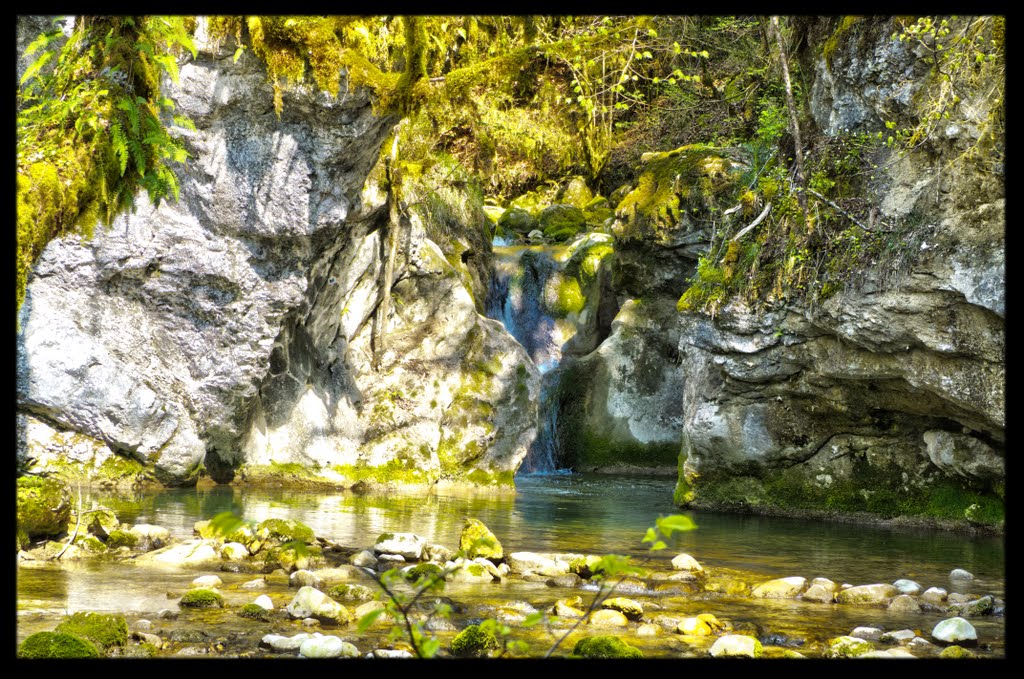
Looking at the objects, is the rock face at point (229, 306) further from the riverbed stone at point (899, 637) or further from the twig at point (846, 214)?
the riverbed stone at point (899, 637)

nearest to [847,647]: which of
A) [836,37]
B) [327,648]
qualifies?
[327,648]

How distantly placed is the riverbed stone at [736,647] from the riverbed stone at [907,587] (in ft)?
9.32

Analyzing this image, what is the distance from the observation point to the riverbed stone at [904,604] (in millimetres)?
7133

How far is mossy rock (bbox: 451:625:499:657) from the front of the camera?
533 cm

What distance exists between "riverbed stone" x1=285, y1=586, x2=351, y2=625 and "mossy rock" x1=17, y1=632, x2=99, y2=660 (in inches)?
63.4

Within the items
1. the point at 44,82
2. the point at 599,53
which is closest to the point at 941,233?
the point at 599,53

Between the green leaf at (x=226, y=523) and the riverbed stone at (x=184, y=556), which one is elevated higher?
the green leaf at (x=226, y=523)

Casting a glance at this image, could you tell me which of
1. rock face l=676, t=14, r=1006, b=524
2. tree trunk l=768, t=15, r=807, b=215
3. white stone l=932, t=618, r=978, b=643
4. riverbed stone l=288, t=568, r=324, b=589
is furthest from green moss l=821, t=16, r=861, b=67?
riverbed stone l=288, t=568, r=324, b=589

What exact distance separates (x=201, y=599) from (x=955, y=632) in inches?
209

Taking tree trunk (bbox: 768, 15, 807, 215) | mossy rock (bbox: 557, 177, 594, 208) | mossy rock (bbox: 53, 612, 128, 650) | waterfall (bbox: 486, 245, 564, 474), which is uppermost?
mossy rock (bbox: 557, 177, 594, 208)

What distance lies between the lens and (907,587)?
308 inches

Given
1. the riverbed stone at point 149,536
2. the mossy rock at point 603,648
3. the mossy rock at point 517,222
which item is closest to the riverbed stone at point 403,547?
the riverbed stone at point 149,536

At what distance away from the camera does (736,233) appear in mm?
13562

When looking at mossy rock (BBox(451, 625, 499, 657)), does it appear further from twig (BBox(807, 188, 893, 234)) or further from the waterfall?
the waterfall
